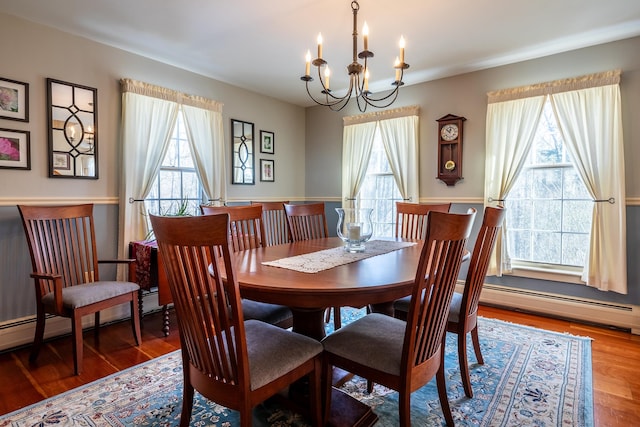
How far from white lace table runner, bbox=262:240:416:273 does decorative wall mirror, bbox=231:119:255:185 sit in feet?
7.26

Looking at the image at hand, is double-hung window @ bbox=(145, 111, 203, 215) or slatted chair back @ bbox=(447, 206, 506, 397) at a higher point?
double-hung window @ bbox=(145, 111, 203, 215)

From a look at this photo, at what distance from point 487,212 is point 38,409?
250 centimetres

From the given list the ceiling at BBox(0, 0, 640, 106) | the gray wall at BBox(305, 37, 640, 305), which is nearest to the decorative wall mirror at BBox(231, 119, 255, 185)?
the ceiling at BBox(0, 0, 640, 106)

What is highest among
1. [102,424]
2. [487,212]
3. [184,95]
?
[184,95]

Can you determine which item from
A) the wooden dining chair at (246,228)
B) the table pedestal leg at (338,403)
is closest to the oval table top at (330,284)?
the table pedestal leg at (338,403)

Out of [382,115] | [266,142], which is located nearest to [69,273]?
[266,142]

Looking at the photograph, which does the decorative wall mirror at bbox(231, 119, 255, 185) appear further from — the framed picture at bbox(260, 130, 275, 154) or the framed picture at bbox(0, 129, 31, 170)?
the framed picture at bbox(0, 129, 31, 170)

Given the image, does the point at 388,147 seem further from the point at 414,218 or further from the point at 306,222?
the point at 306,222

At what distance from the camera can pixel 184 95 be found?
3396 mm

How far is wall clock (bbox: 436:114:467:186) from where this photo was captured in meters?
3.59

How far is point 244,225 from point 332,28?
65.6 inches

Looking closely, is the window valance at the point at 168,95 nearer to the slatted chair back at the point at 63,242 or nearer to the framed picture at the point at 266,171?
the framed picture at the point at 266,171

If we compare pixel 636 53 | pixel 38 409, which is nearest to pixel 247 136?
pixel 38 409

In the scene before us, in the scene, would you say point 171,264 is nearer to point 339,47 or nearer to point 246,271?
point 246,271
